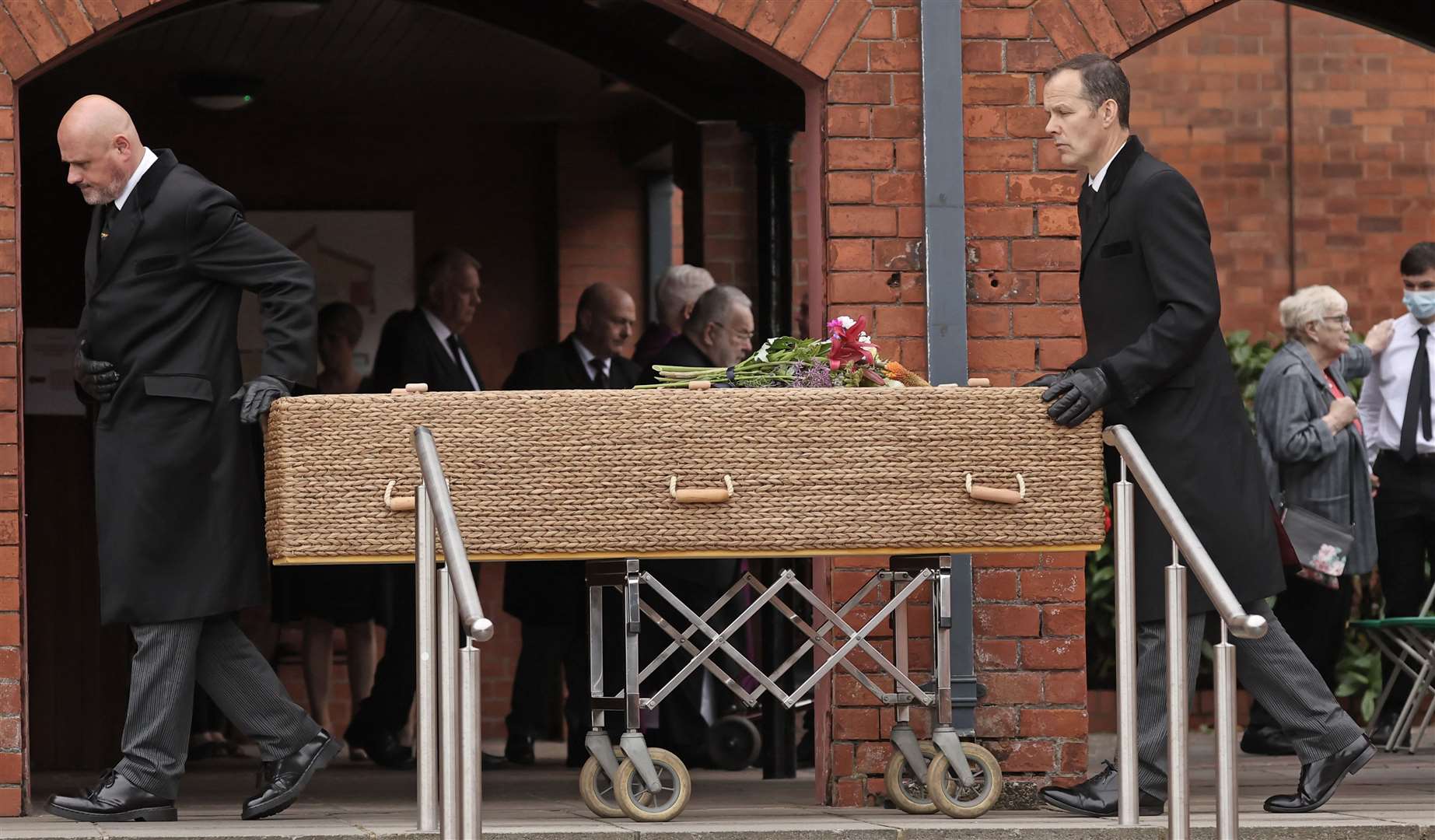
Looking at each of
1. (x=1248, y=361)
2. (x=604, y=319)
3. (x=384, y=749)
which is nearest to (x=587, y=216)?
(x=604, y=319)

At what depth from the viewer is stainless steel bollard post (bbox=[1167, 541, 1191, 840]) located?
5117mm

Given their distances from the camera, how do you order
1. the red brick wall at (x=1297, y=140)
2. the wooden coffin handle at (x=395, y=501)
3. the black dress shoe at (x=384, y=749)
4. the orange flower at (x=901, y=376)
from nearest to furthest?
the wooden coffin handle at (x=395, y=501) → the orange flower at (x=901, y=376) → the black dress shoe at (x=384, y=749) → the red brick wall at (x=1297, y=140)

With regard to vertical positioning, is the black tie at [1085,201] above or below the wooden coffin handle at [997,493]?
above

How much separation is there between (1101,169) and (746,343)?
2667 mm

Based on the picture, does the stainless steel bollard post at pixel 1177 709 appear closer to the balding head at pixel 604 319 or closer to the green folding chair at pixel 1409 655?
the green folding chair at pixel 1409 655

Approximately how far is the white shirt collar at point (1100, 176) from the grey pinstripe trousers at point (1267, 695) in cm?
113

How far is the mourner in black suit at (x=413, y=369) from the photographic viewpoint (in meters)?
8.89

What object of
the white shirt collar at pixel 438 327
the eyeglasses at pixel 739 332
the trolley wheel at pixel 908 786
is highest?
the white shirt collar at pixel 438 327

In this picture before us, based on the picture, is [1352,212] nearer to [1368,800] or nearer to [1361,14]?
[1361,14]

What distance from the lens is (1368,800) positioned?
6.69 meters

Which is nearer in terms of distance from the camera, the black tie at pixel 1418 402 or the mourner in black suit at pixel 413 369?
the mourner in black suit at pixel 413 369

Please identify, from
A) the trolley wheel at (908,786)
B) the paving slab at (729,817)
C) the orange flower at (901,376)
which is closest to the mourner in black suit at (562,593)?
the paving slab at (729,817)

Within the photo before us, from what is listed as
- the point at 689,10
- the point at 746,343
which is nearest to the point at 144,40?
the point at 746,343

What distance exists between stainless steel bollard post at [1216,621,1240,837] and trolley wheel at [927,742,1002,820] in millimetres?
1062
